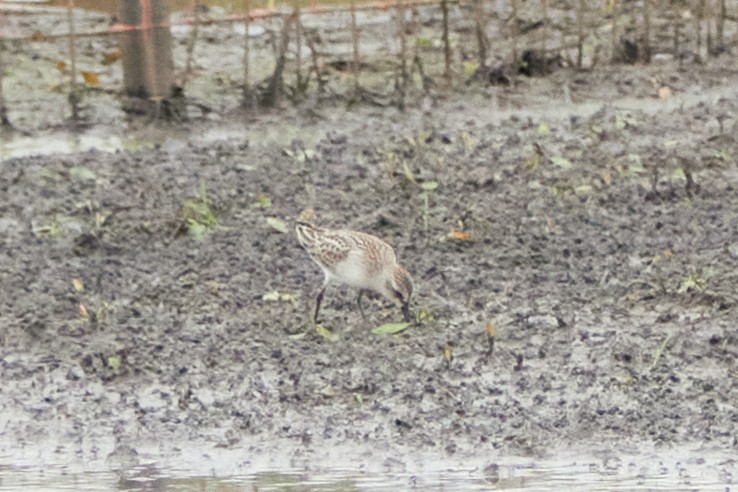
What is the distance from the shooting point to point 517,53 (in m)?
14.8

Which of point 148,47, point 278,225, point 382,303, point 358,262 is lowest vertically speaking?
point 382,303

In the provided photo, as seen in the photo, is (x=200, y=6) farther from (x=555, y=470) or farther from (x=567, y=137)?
(x=555, y=470)

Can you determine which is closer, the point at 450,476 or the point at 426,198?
the point at 450,476

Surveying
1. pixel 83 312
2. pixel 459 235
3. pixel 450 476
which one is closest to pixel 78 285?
pixel 83 312

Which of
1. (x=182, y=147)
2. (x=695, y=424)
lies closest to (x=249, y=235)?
(x=182, y=147)

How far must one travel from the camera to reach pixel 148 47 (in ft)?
43.5

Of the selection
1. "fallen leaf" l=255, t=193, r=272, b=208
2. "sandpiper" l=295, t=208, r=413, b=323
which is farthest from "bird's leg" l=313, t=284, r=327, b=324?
"fallen leaf" l=255, t=193, r=272, b=208

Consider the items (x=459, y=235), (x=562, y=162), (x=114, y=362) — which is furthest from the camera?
(x=562, y=162)

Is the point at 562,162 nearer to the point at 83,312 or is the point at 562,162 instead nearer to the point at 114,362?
the point at 83,312

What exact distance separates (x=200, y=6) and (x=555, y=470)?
35.6 feet

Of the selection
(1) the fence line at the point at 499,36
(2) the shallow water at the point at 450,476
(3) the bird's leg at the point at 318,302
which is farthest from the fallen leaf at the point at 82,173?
(2) the shallow water at the point at 450,476

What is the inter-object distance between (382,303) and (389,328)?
20.1 inches

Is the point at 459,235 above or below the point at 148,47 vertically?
below

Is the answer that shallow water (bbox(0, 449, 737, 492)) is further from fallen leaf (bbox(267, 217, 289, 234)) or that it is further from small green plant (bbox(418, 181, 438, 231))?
small green plant (bbox(418, 181, 438, 231))
